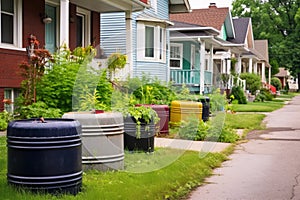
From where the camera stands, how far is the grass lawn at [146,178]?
20.4 ft

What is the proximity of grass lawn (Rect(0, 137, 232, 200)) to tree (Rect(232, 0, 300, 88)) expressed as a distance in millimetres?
69946

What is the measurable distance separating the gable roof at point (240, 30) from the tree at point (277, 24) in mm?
28461

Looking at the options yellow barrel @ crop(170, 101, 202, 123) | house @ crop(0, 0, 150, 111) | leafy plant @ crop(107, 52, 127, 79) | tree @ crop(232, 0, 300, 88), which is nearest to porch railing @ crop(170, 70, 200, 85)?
house @ crop(0, 0, 150, 111)

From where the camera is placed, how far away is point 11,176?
6004 millimetres

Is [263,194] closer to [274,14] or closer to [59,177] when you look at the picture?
[59,177]

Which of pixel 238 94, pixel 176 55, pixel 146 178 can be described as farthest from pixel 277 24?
pixel 146 178

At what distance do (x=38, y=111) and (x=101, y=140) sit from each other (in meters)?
3.60

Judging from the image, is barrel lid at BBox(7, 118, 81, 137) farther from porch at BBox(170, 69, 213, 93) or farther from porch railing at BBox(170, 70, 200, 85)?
porch railing at BBox(170, 70, 200, 85)

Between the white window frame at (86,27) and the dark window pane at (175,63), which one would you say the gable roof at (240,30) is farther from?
the white window frame at (86,27)

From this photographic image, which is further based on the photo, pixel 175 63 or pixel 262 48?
pixel 262 48

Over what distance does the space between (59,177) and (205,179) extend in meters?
3.14

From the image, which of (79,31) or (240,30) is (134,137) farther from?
(240,30)

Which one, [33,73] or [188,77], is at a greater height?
[188,77]

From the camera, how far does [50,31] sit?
53.5 ft
